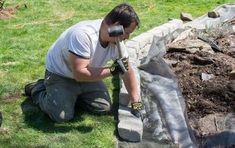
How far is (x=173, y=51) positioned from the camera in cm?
636

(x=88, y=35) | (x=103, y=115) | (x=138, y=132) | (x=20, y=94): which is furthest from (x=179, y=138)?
(x=20, y=94)

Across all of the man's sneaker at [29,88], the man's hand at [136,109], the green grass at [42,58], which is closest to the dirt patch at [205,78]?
the man's hand at [136,109]


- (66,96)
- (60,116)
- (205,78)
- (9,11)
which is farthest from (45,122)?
(9,11)

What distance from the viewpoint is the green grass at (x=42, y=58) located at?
172 inches

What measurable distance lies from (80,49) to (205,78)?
1683 mm

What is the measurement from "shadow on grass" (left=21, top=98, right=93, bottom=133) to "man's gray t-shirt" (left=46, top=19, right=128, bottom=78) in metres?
0.41

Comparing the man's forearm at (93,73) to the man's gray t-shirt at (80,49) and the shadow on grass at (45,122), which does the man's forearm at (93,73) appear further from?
the shadow on grass at (45,122)

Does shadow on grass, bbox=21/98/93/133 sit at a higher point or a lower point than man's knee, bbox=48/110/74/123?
lower

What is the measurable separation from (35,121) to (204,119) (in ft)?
5.03

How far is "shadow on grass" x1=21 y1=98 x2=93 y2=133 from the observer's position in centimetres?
452

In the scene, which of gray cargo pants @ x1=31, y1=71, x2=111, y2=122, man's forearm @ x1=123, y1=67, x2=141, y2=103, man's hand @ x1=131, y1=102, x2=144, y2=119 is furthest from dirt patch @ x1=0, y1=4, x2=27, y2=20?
man's hand @ x1=131, y1=102, x2=144, y2=119

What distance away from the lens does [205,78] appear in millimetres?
5480

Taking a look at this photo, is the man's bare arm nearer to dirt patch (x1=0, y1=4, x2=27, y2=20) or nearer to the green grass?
the green grass

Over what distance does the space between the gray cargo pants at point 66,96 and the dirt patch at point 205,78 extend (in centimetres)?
86
